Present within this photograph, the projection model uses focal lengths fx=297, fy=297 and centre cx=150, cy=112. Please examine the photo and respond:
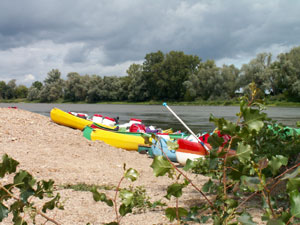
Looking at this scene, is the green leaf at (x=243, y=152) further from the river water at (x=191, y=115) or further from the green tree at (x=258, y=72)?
the green tree at (x=258, y=72)

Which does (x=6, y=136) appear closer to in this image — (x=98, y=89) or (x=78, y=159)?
(x=78, y=159)

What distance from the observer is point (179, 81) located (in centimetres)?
6425

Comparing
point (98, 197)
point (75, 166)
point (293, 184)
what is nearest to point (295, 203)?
point (293, 184)

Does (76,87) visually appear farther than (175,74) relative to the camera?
Yes

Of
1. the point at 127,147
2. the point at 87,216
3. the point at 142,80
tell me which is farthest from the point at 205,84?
the point at 87,216

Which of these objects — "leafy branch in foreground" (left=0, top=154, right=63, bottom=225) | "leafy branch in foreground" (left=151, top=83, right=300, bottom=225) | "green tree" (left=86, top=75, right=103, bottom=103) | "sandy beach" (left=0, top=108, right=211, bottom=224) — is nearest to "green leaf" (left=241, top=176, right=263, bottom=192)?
"leafy branch in foreground" (left=151, top=83, right=300, bottom=225)

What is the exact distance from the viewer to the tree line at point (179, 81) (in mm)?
44031

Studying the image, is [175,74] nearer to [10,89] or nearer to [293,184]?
[293,184]

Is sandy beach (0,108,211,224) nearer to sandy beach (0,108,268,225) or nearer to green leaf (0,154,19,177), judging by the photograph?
sandy beach (0,108,268,225)

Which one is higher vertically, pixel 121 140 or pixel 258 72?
pixel 258 72

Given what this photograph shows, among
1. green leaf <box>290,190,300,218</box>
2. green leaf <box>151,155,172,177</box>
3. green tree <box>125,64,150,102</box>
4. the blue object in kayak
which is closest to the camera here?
green leaf <box>290,190,300,218</box>

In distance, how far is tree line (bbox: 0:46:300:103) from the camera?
144ft

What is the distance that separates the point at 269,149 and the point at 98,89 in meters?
66.8

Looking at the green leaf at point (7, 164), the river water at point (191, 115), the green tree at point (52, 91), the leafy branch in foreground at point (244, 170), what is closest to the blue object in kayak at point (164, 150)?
the river water at point (191, 115)
